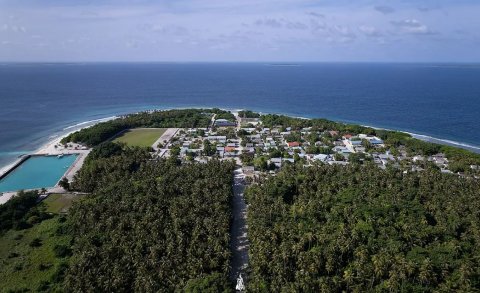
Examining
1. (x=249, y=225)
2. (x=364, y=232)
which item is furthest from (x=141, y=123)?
(x=364, y=232)

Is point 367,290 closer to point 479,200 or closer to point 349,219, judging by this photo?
point 349,219

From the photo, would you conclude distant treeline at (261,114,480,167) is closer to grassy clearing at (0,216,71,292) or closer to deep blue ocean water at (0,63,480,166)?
deep blue ocean water at (0,63,480,166)

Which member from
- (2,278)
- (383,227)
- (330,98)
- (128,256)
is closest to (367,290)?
(383,227)

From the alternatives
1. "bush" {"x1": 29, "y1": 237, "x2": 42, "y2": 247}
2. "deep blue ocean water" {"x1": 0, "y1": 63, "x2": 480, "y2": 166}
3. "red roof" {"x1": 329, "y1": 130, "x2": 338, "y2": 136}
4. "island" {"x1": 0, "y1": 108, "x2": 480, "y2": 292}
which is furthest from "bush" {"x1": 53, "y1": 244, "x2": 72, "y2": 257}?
"red roof" {"x1": 329, "y1": 130, "x2": 338, "y2": 136}

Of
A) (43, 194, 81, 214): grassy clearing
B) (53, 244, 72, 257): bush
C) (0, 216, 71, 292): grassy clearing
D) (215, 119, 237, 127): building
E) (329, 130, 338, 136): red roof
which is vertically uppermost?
A: (215, 119, 237, 127): building

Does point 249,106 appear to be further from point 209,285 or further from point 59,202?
point 209,285

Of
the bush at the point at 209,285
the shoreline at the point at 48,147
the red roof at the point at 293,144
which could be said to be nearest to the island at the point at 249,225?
the bush at the point at 209,285
